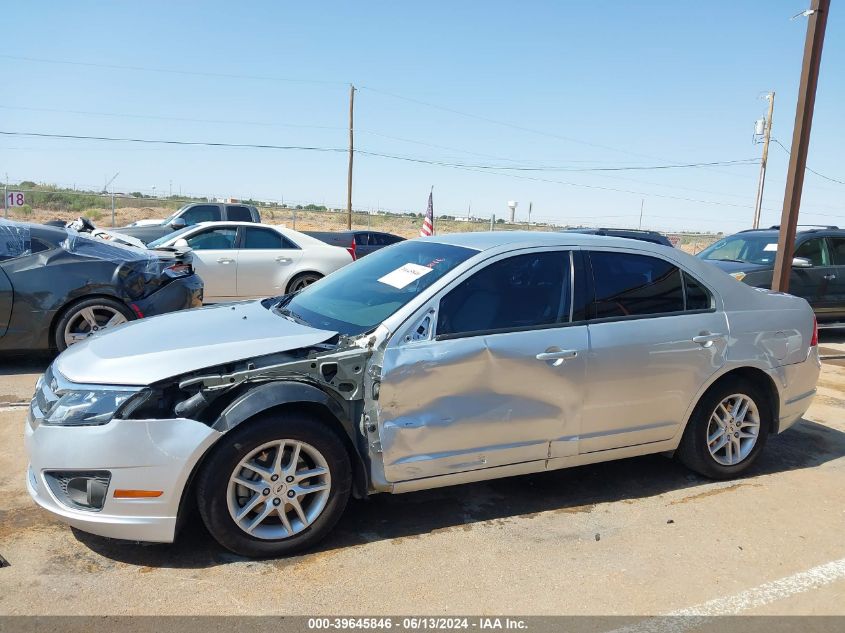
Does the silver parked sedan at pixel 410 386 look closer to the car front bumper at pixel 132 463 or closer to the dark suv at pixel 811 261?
the car front bumper at pixel 132 463

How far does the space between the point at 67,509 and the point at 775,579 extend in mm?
3412

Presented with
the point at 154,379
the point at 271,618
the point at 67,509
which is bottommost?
the point at 271,618

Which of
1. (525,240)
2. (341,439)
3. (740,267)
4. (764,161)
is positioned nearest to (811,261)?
(740,267)

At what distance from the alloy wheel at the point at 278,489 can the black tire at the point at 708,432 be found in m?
2.46

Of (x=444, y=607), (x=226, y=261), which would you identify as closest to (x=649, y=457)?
(x=444, y=607)

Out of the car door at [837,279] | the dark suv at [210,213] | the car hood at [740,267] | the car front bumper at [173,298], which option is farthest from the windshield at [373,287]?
the dark suv at [210,213]

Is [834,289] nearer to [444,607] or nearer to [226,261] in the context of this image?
[226,261]

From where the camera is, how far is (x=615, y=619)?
2980mm

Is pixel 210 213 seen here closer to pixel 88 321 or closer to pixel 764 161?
pixel 88 321

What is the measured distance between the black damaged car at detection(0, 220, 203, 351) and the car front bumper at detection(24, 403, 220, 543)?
3.73 m

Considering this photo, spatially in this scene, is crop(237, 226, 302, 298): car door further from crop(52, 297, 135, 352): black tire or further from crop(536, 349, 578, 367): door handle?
crop(536, 349, 578, 367): door handle

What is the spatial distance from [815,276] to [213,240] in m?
9.61

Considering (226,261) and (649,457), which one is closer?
(649,457)

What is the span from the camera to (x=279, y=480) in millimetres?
3326
